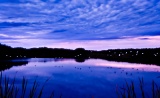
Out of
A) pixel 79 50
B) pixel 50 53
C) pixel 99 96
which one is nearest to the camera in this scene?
pixel 99 96

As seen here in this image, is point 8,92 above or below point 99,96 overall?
above

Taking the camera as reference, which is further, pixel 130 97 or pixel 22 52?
pixel 22 52

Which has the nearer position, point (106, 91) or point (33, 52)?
point (106, 91)

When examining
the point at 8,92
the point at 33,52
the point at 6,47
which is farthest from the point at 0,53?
the point at 8,92

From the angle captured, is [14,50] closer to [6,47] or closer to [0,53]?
[6,47]

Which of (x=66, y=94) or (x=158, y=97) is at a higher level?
(x=158, y=97)

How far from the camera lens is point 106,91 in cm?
1928

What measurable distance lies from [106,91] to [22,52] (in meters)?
115

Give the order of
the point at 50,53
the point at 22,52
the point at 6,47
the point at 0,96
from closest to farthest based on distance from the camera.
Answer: the point at 0,96, the point at 6,47, the point at 22,52, the point at 50,53

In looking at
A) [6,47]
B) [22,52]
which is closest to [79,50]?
[22,52]

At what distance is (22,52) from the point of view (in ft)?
427

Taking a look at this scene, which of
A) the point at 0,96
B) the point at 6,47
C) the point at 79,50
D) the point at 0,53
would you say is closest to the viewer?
the point at 0,96

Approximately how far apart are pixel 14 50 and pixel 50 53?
30882mm

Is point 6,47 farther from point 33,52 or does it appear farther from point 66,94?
point 66,94
